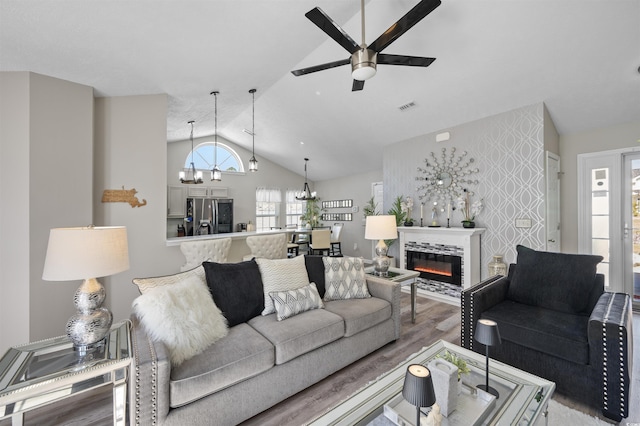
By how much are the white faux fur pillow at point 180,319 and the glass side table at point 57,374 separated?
0.63ft

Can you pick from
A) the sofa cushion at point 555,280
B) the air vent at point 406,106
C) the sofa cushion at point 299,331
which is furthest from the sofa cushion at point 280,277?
the air vent at point 406,106

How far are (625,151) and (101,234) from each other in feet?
19.9

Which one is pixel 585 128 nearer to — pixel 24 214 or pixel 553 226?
pixel 553 226

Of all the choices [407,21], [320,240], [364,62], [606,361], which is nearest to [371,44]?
[364,62]

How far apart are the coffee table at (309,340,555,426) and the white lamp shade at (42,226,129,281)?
146 cm

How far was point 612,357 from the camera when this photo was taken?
68.2 inches

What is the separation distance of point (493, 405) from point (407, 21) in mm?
2412

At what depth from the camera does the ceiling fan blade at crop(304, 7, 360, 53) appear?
1.85 metres

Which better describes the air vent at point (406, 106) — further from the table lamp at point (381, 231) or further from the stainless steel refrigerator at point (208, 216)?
the stainless steel refrigerator at point (208, 216)

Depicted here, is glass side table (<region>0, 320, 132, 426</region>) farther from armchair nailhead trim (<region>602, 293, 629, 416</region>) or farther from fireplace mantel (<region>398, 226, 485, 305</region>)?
fireplace mantel (<region>398, 226, 485, 305</region>)

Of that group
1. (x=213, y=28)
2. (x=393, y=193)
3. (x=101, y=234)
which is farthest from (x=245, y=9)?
(x=393, y=193)

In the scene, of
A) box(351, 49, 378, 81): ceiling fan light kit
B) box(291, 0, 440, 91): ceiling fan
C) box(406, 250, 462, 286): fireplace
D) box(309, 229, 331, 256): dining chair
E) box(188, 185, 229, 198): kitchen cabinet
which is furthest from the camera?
box(188, 185, 229, 198): kitchen cabinet

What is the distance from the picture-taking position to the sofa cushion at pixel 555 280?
2334 mm

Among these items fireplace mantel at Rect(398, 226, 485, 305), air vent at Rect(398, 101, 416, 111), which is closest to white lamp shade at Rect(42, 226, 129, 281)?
air vent at Rect(398, 101, 416, 111)
